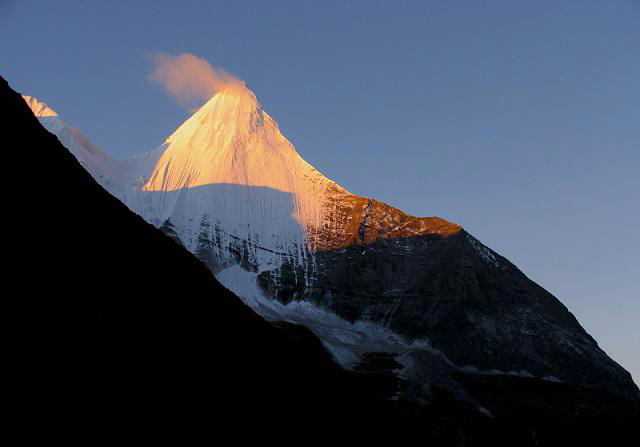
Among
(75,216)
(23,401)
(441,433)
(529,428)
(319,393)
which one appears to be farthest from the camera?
(529,428)

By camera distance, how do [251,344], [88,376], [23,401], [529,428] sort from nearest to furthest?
[23,401], [88,376], [251,344], [529,428]

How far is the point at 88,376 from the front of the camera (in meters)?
65.5

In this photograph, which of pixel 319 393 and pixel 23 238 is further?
pixel 319 393

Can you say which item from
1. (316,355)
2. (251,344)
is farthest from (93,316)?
(316,355)

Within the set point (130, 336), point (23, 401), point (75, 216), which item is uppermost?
point (75, 216)

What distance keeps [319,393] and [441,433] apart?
56566mm

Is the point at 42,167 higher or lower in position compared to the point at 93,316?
higher

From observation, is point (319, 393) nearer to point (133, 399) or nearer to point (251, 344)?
point (251, 344)

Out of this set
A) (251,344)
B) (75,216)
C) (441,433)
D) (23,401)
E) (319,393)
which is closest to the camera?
(23,401)

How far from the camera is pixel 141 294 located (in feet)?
290

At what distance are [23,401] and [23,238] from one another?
18.9 metres

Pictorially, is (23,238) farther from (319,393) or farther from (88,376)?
(319,393)

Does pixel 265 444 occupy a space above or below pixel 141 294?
below

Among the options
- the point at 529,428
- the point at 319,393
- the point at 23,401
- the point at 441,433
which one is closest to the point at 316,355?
the point at 441,433
